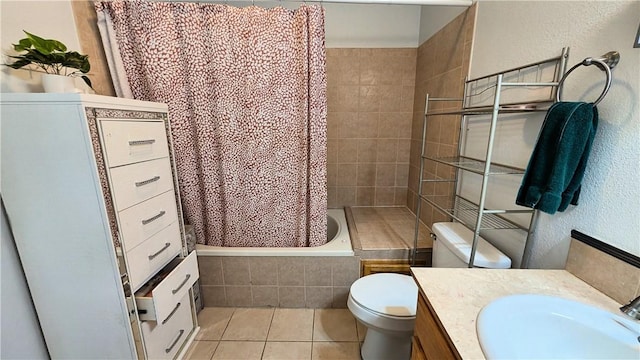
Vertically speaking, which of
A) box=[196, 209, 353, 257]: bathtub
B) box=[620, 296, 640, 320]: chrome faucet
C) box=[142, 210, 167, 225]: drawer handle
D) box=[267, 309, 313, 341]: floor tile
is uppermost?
box=[142, 210, 167, 225]: drawer handle

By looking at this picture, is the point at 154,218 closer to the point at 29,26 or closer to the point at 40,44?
the point at 40,44

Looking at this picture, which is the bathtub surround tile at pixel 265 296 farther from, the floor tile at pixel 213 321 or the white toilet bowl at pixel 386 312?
the white toilet bowl at pixel 386 312

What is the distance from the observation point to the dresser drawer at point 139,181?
0.99 meters

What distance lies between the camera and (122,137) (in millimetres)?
1000

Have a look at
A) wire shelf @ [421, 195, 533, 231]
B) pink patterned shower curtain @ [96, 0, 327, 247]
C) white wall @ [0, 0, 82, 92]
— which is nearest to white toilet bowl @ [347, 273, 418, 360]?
wire shelf @ [421, 195, 533, 231]

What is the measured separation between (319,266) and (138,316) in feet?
3.26

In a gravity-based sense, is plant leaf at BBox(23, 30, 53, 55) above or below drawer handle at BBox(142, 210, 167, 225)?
above

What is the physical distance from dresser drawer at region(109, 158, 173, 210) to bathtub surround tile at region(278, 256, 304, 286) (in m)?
0.84

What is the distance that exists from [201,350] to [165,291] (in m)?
0.57

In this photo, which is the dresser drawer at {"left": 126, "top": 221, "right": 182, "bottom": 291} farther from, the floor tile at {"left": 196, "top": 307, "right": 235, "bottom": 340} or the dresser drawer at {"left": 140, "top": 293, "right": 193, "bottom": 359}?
the floor tile at {"left": 196, "top": 307, "right": 235, "bottom": 340}

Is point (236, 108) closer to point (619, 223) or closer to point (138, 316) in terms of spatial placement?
point (138, 316)

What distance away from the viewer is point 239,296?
1792mm

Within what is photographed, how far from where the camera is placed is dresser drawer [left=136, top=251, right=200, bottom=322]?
111 cm

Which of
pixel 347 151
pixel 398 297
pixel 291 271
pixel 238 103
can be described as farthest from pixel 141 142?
pixel 347 151
